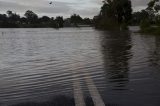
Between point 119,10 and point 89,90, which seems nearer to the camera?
point 89,90

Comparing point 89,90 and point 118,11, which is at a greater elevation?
point 89,90

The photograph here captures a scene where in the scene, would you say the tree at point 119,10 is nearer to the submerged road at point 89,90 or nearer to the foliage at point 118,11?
the foliage at point 118,11

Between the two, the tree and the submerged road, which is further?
the tree

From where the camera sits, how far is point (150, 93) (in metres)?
9.54

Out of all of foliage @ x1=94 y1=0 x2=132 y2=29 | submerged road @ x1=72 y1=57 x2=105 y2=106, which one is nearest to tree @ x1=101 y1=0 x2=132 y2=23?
foliage @ x1=94 y1=0 x2=132 y2=29

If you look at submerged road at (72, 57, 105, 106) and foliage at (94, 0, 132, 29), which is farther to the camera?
foliage at (94, 0, 132, 29)

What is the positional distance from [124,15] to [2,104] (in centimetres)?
11576

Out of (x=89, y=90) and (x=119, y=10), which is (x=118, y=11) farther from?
(x=89, y=90)

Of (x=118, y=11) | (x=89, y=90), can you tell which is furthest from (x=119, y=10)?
(x=89, y=90)

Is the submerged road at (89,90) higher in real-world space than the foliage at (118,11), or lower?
higher

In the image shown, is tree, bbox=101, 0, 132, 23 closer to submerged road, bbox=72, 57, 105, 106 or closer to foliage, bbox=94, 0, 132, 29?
foliage, bbox=94, 0, 132, 29

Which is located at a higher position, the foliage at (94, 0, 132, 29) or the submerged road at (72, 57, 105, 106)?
the submerged road at (72, 57, 105, 106)

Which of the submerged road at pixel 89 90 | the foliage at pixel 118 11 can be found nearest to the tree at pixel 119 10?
the foliage at pixel 118 11

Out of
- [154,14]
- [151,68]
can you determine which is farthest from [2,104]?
[154,14]
